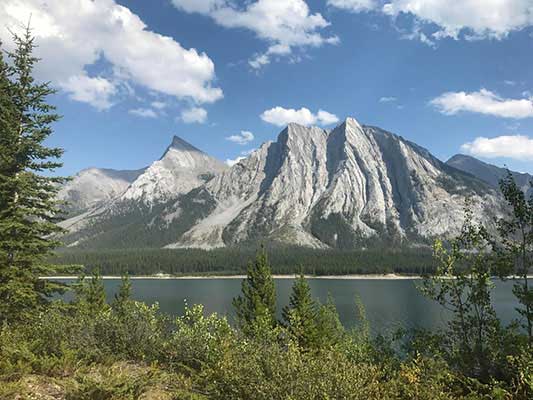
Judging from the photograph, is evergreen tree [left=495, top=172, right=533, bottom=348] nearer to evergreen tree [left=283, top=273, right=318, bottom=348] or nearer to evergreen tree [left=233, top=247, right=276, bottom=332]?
evergreen tree [left=283, top=273, right=318, bottom=348]

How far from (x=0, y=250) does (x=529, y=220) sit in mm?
23148

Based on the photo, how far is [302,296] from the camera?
4484 cm

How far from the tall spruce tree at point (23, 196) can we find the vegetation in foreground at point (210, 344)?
0.07 metres

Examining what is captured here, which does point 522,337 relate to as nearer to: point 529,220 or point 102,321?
point 529,220

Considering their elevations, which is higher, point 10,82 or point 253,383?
point 10,82

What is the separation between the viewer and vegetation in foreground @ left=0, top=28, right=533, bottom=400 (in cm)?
1006

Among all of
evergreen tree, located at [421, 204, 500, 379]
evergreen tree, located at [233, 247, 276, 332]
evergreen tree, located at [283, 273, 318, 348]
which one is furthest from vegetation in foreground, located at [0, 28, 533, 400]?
evergreen tree, located at [233, 247, 276, 332]

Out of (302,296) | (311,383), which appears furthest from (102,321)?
(302,296)

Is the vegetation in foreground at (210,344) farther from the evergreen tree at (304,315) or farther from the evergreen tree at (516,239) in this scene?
the evergreen tree at (304,315)

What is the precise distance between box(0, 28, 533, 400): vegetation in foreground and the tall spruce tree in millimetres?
66

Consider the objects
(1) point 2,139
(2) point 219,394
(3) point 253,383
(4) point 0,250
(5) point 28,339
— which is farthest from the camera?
(1) point 2,139

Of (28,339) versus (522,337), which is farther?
(28,339)

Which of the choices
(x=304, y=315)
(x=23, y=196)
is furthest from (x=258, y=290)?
(x=23, y=196)

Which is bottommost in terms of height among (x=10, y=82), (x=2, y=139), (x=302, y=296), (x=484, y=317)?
(x=302, y=296)
